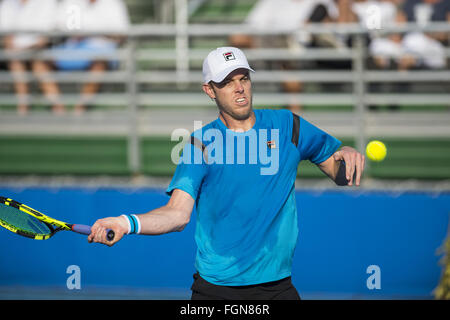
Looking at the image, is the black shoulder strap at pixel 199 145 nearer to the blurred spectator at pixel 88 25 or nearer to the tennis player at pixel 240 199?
the tennis player at pixel 240 199

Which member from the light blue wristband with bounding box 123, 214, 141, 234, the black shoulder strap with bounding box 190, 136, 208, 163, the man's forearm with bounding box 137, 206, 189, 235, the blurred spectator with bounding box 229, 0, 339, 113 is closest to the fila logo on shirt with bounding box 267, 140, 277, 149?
the black shoulder strap with bounding box 190, 136, 208, 163

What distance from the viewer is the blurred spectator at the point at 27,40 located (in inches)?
354

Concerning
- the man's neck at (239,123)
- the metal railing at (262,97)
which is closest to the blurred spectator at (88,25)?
the metal railing at (262,97)

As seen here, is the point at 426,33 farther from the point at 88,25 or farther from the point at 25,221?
the point at 25,221

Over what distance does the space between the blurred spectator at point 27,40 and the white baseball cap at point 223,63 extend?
412 cm

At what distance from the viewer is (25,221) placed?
5.34 m

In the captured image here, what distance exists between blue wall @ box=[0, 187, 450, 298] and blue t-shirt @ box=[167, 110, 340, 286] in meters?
2.82

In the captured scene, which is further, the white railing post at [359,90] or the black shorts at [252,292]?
the white railing post at [359,90]

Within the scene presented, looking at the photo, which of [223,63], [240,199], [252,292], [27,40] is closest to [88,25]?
[27,40]

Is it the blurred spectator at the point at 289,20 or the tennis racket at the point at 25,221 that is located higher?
the blurred spectator at the point at 289,20

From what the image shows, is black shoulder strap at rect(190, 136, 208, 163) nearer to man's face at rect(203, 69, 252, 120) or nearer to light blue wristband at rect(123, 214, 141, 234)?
man's face at rect(203, 69, 252, 120)

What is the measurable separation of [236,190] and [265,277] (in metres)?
0.55

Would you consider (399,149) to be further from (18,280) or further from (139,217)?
(139,217)
